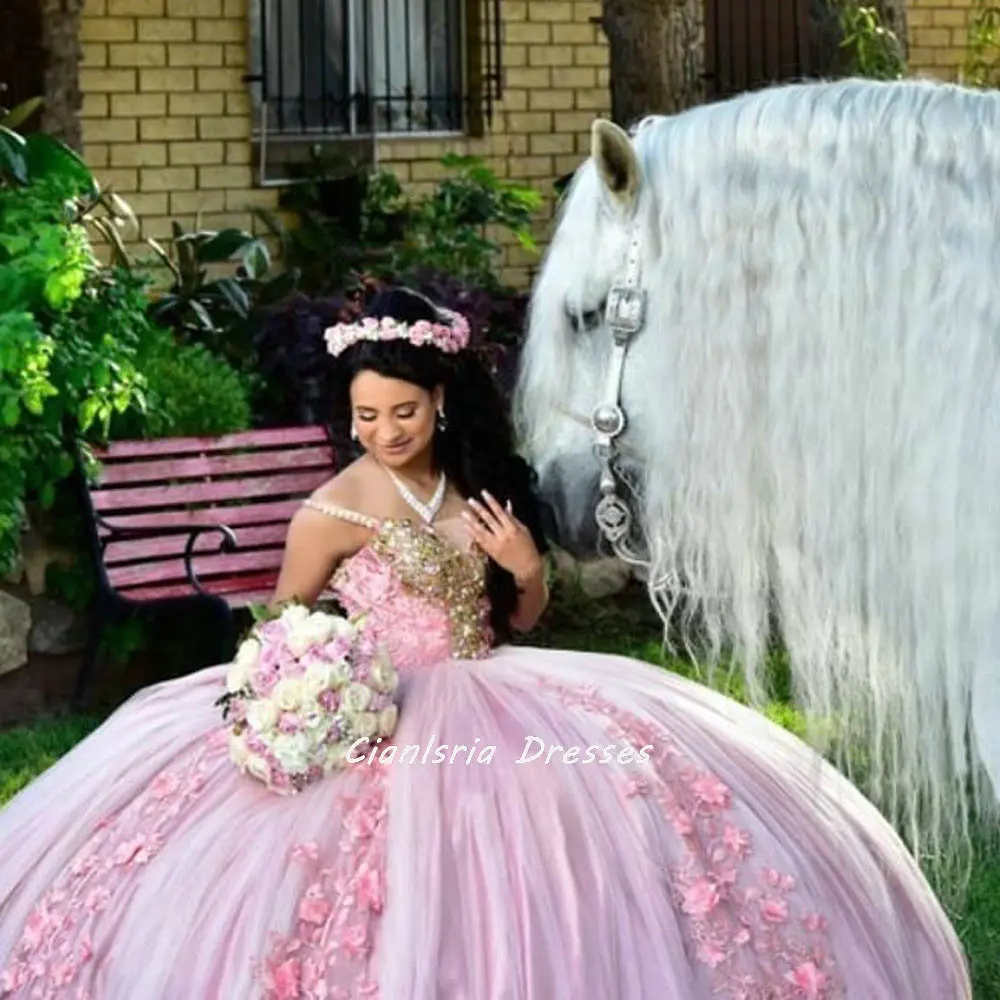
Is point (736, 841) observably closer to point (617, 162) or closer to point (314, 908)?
point (314, 908)

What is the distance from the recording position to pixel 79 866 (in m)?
2.91

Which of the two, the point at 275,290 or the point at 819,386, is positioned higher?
the point at 275,290

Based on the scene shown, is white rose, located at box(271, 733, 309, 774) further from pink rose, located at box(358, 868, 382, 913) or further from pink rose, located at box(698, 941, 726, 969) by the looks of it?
pink rose, located at box(698, 941, 726, 969)

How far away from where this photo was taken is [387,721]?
291 centimetres

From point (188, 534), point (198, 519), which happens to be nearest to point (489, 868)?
point (188, 534)

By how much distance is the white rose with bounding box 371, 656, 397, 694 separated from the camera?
9.53 ft

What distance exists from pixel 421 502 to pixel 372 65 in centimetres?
583

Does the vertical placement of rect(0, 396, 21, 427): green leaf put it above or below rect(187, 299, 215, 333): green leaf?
below

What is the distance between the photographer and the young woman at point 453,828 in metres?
2.66

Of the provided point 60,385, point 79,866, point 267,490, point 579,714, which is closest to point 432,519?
point 579,714

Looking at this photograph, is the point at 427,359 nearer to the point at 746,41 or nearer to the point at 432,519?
the point at 432,519

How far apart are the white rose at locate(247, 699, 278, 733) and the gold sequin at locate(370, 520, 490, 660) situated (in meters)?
0.41

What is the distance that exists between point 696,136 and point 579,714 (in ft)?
3.18

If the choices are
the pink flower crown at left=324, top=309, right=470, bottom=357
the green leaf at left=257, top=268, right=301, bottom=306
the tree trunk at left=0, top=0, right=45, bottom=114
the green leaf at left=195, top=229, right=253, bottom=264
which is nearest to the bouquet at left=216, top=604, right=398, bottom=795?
the pink flower crown at left=324, top=309, right=470, bottom=357
